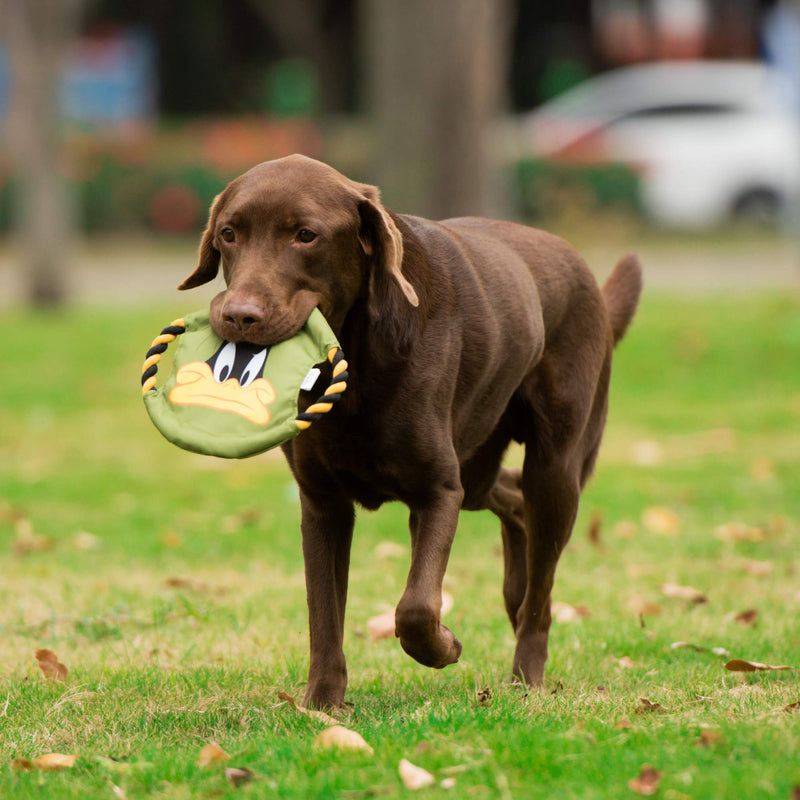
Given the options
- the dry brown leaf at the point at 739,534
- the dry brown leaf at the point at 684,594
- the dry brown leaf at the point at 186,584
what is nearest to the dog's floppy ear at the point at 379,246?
the dry brown leaf at the point at 684,594

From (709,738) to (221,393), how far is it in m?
1.51

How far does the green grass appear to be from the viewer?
3486 millimetres

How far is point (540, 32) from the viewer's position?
1324 inches

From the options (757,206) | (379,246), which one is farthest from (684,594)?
(757,206)

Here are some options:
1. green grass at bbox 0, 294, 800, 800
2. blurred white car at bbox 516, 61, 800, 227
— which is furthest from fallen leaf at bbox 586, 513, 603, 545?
blurred white car at bbox 516, 61, 800, 227

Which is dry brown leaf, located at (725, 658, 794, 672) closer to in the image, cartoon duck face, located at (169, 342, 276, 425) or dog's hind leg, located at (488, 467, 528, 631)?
dog's hind leg, located at (488, 467, 528, 631)

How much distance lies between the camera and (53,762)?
12.0ft

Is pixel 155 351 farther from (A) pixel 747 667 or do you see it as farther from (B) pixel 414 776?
(A) pixel 747 667

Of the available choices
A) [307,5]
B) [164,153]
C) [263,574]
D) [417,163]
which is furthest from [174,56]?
[263,574]

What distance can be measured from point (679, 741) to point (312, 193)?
169 cm

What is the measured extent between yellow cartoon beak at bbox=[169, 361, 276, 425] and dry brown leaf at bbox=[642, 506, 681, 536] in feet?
12.2

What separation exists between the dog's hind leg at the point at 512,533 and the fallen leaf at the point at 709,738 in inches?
64.6

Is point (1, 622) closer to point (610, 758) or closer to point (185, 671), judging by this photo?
point (185, 671)

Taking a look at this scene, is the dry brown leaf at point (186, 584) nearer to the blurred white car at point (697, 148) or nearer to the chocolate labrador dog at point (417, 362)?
the chocolate labrador dog at point (417, 362)
